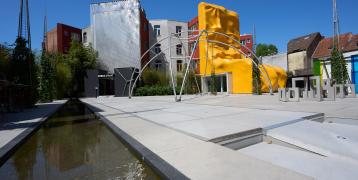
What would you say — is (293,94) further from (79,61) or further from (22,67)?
(79,61)

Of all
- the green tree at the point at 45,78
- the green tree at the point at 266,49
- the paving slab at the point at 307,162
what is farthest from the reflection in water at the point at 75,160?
the green tree at the point at 266,49

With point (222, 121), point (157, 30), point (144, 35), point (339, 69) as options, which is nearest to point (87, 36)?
point (144, 35)

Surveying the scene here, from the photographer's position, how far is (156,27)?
1698 inches

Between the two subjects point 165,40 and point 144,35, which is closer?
point 144,35

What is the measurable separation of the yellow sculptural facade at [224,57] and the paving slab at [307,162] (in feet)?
65.7

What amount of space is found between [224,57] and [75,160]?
24.8 m

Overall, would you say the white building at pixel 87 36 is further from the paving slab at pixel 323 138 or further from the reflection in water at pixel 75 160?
the paving slab at pixel 323 138

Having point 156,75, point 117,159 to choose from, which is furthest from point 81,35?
point 117,159

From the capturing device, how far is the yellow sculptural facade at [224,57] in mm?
24703

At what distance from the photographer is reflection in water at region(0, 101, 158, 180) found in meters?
3.58

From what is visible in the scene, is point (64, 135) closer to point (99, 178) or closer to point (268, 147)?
point (99, 178)

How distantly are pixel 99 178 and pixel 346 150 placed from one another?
424 centimetres

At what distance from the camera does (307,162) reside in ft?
12.4

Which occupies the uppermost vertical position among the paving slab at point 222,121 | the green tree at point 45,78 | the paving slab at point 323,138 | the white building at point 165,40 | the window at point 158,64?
the white building at point 165,40
